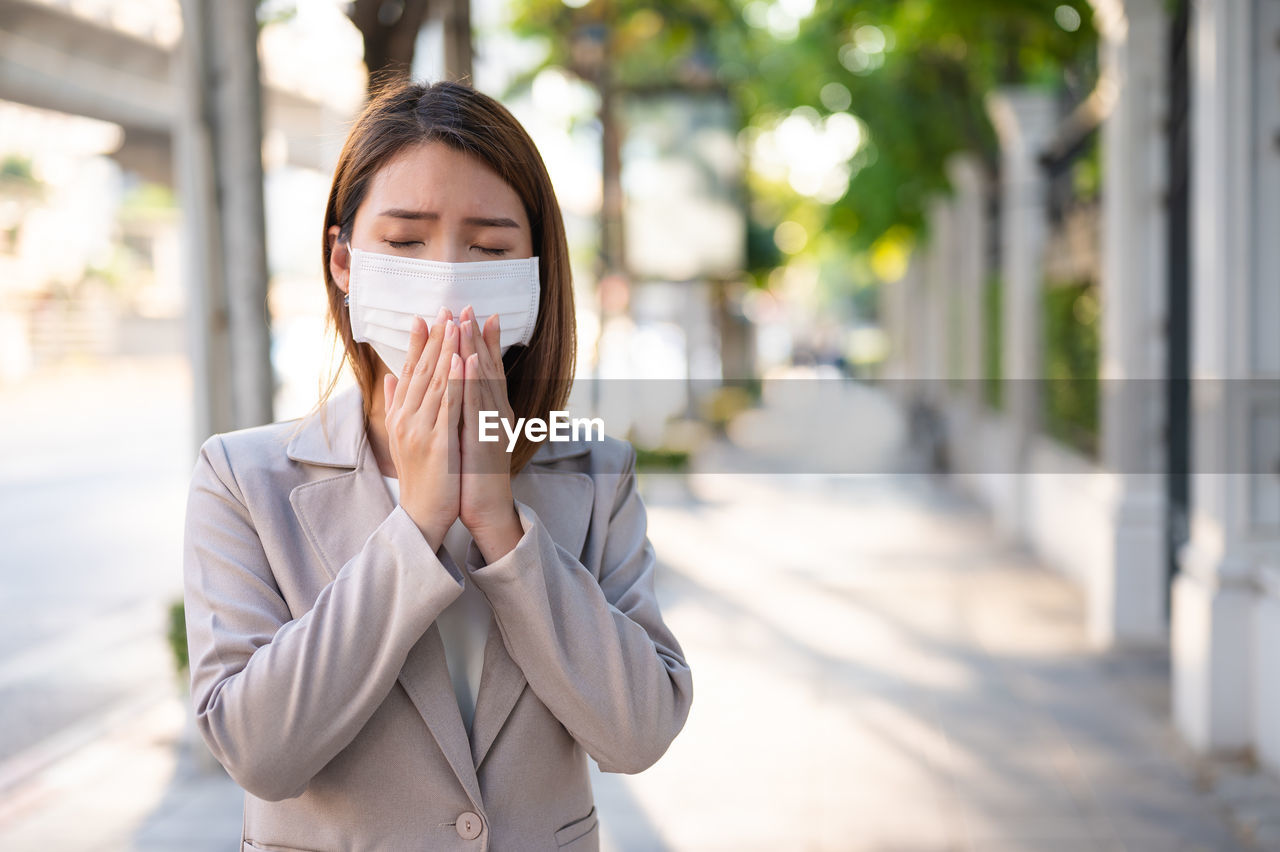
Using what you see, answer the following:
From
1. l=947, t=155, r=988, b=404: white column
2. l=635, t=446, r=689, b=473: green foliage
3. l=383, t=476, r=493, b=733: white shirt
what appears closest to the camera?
l=383, t=476, r=493, b=733: white shirt

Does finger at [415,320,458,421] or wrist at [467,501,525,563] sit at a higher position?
finger at [415,320,458,421]

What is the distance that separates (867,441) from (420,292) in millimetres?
19597

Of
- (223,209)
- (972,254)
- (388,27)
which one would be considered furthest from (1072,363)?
(223,209)

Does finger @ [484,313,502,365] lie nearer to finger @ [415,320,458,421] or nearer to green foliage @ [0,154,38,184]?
finger @ [415,320,458,421]

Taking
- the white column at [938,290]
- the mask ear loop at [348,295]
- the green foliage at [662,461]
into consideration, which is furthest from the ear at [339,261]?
the white column at [938,290]

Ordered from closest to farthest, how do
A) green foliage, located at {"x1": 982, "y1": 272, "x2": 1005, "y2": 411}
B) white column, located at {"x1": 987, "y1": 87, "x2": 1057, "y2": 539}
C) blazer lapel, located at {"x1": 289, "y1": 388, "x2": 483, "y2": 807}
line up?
blazer lapel, located at {"x1": 289, "y1": 388, "x2": 483, "y2": 807} < white column, located at {"x1": 987, "y1": 87, "x2": 1057, "y2": 539} < green foliage, located at {"x1": 982, "y1": 272, "x2": 1005, "y2": 411}

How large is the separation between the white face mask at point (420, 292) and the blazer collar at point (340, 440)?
0.14 metres

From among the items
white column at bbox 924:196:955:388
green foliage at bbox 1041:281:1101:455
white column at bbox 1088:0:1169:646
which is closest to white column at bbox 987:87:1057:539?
green foliage at bbox 1041:281:1101:455

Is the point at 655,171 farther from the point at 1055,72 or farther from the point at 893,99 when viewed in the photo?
the point at 1055,72

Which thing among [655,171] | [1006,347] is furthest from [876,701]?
[655,171]

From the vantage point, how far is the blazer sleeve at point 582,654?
154cm

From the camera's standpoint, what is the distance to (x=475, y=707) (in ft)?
5.45

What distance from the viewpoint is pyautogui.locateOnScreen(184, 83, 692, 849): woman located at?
4.89ft

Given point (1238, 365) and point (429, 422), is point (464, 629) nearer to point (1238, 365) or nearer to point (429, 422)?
point (429, 422)
